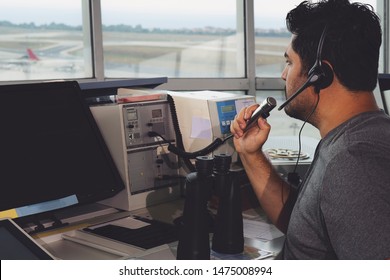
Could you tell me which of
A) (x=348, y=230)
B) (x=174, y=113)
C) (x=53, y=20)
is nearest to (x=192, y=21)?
(x=53, y=20)

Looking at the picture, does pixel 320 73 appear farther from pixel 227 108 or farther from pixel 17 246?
pixel 17 246

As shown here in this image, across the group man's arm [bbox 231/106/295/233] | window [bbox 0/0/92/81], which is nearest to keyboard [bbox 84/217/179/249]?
man's arm [bbox 231/106/295/233]

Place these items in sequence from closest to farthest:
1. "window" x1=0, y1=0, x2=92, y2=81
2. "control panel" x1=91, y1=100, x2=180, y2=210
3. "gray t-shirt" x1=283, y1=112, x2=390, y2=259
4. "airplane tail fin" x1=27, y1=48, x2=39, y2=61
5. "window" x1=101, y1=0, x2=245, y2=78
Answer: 1. "gray t-shirt" x1=283, y1=112, x2=390, y2=259
2. "control panel" x1=91, y1=100, x2=180, y2=210
3. "window" x1=0, y1=0, x2=92, y2=81
4. "airplane tail fin" x1=27, y1=48, x2=39, y2=61
5. "window" x1=101, y1=0, x2=245, y2=78

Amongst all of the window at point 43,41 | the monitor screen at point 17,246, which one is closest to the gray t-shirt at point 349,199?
the monitor screen at point 17,246

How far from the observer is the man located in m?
1.35

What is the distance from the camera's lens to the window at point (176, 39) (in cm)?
491

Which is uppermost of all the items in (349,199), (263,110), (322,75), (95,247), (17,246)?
(322,75)

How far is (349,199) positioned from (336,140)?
0.74 ft

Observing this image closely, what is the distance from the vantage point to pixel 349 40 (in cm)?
165

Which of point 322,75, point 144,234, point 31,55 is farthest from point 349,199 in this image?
point 31,55

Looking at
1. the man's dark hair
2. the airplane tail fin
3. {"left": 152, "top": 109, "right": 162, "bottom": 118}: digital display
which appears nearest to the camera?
the man's dark hair

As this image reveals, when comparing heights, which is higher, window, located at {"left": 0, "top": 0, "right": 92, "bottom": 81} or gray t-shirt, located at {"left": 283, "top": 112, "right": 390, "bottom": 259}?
window, located at {"left": 0, "top": 0, "right": 92, "bottom": 81}

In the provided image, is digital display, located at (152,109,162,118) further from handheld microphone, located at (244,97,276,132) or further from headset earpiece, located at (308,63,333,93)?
headset earpiece, located at (308,63,333,93)
